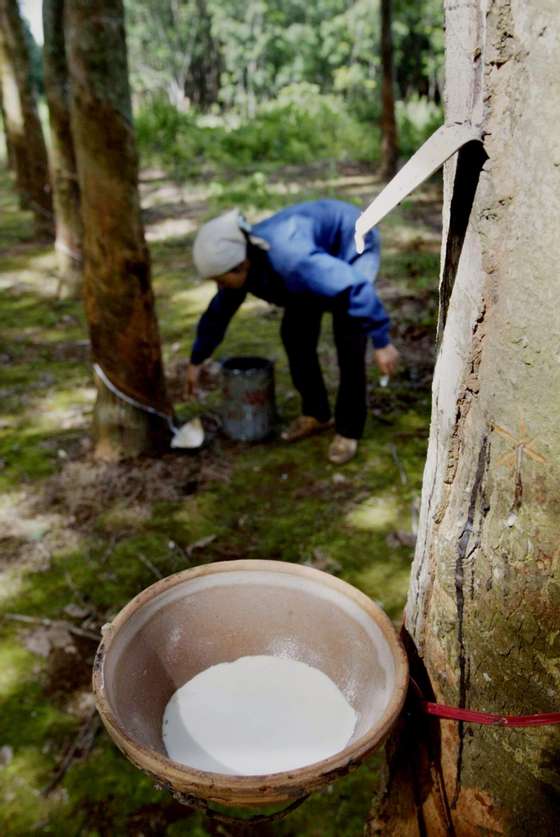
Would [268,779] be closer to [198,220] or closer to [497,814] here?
[497,814]

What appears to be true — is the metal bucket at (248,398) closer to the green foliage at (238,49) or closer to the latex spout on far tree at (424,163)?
the latex spout on far tree at (424,163)

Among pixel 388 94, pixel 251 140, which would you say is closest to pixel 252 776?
pixel 388 94

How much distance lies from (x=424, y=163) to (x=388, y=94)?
402 inches

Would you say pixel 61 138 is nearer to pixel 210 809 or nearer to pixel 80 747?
pixel 80 747

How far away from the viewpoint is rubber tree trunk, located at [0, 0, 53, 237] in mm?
9180

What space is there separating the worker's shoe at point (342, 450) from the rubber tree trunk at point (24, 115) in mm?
6715

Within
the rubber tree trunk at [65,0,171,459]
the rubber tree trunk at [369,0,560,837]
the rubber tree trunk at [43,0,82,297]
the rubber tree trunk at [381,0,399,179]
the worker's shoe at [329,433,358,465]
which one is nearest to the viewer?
the rubber tree trunk at [369,0,560,837]

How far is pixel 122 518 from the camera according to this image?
3816 millimetres

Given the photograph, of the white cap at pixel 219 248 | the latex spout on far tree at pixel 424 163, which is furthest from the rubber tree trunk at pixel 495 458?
the white cap at pixel 219 248

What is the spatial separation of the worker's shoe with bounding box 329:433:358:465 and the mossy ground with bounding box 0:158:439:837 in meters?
0.07

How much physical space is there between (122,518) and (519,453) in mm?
3004

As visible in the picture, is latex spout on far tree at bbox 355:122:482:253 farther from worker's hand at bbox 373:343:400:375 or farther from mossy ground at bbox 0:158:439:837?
worker's hand at bbox 373:343:400:375

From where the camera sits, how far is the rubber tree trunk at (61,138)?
19.7 feet

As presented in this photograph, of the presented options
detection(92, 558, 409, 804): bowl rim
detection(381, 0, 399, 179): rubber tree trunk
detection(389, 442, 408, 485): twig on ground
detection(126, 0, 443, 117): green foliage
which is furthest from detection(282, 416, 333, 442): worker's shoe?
detection(126, 0, 443, 117): green foliage
